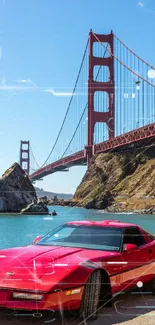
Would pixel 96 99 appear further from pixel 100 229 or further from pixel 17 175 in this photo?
pixel 100 229

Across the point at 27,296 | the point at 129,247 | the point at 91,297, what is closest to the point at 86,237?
the point at 129,247

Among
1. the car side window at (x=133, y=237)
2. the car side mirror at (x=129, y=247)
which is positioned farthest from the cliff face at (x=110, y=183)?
the car side mirror at (x=129, y=247)

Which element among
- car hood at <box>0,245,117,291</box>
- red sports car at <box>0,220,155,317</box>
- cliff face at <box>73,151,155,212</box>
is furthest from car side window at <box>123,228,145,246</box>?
cliff face at <box>73,151,155,212</box>

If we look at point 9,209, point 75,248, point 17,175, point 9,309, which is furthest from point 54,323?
point 9,209

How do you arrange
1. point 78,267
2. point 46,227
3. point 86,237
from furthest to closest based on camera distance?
point 46,227
point 86,237
point 78,267

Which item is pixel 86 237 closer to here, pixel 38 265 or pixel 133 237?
pixel 133 237

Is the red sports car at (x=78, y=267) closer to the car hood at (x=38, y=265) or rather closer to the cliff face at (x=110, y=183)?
the car hood at (x=38, y=265)

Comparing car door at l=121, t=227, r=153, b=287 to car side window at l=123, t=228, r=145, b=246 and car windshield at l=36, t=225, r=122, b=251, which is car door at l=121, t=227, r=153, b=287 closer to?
car side window at l=123, t=228, r=145, b=246

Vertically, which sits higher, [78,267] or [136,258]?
[78,267]
